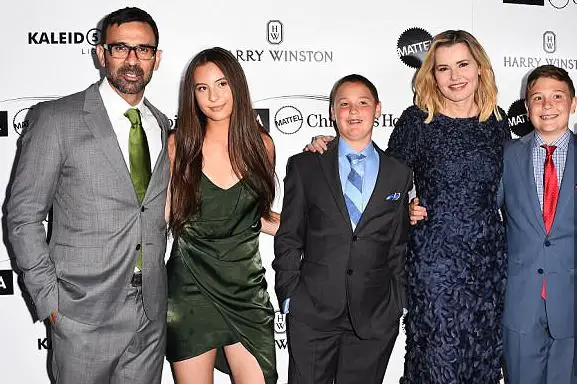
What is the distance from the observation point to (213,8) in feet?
10.9

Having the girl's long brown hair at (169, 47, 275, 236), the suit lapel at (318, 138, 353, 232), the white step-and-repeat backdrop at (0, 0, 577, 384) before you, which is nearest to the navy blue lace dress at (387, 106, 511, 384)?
the suit lapel at (318, 138, 353, 232)

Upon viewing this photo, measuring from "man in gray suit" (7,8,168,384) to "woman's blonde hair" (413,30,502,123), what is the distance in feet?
4.01

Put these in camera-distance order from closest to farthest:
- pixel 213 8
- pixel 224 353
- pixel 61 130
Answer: pixel 61 130 < pixel 224 353 < pixel 213 8

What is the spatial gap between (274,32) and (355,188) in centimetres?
122

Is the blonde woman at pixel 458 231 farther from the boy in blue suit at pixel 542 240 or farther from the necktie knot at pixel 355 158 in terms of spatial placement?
the necktie knot at pixel 355 158

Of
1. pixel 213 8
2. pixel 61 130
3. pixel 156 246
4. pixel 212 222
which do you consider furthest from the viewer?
pixel 213 8

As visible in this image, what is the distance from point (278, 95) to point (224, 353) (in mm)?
1438

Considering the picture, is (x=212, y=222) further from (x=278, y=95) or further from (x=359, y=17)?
(x=359, y=17)

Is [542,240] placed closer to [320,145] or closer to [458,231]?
[458,231]

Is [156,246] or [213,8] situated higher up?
[213,8]

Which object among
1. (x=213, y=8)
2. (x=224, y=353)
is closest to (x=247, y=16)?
(x=213, y=8)

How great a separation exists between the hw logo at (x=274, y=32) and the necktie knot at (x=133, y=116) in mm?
1250

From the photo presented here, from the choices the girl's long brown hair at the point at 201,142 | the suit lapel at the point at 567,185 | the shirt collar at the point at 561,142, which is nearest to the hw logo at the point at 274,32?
the girl's long brown hair at the point at 201,142

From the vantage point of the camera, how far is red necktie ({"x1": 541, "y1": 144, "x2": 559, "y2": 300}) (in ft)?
8.48
